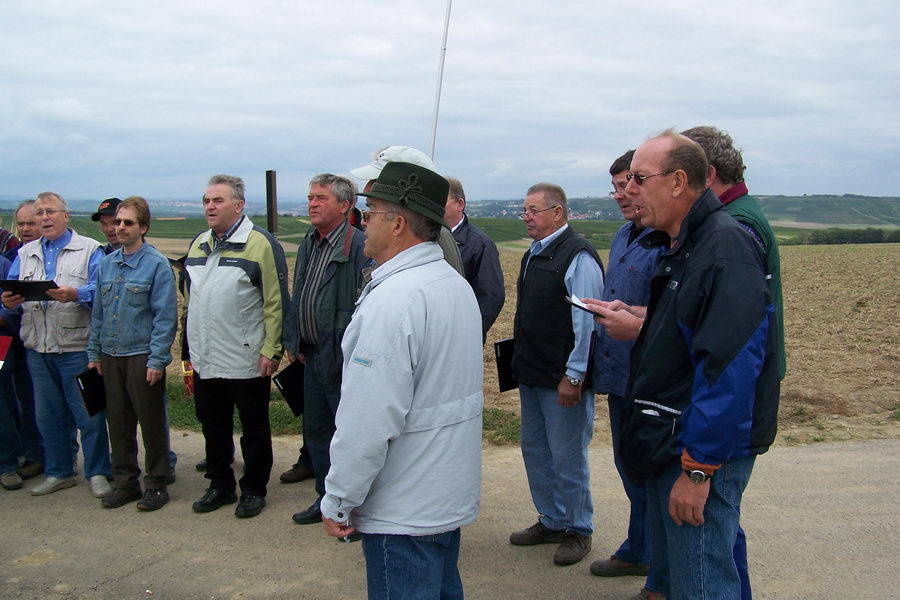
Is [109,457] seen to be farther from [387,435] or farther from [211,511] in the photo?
[387,435]

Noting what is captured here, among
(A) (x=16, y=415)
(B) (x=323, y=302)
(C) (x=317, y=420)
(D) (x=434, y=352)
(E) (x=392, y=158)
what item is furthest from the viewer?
(A) (x=16, y=415)

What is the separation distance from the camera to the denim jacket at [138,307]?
5.39m

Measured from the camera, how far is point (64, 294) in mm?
5566

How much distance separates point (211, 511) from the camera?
5.39 meters

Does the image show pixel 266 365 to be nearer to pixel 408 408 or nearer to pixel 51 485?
pixel 51 485

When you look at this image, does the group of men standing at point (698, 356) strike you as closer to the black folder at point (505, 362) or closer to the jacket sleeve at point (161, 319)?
the black folder at point (505, 362)

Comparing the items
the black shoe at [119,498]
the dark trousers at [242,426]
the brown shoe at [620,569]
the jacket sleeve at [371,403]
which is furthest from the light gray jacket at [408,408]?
the black shoe at [119,498]

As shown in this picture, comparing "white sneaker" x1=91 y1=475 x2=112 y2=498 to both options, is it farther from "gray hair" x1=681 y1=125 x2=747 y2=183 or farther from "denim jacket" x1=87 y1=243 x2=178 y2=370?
"gray hair" x1=681 y1=125 x2=747 y2=183

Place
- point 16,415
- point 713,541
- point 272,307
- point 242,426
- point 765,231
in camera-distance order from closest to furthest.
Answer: point 713,541 → point 765,231 → point 272,307 → point 242,426 → point 16,415

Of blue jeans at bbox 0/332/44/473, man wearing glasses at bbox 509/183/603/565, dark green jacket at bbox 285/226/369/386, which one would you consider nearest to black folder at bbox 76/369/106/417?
blue jeans at bbox 0/332/44/473

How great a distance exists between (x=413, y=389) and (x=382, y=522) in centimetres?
48

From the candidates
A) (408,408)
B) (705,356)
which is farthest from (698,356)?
(408,408)

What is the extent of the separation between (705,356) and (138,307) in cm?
424

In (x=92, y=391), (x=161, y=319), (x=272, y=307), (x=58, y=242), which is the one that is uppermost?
(x=58, y=242)
